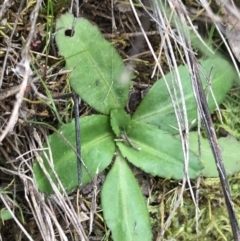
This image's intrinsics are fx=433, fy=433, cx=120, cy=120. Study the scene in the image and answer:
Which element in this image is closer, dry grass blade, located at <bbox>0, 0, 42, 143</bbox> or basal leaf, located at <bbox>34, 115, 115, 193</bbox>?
dry grass blade, located at <bbox>0, 0, 42, 143</bbox>

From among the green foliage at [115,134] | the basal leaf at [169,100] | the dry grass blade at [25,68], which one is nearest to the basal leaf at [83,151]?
the green foliage at [115,134]

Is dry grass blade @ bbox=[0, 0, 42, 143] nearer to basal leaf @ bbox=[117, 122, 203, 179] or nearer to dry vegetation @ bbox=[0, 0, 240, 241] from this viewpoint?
dry vegetation @ bbox=[0, 0, 240, 241]

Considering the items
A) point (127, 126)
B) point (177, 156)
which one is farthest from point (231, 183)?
point (127, 126)

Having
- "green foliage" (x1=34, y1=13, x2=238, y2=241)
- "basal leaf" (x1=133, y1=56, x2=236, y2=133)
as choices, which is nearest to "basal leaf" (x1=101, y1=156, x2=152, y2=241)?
A: "green foliage" (x1=34, y1=13, x2=238, y2=241)

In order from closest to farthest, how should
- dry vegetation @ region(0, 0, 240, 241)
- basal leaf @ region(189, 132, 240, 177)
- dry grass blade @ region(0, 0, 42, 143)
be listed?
dry grass blade @ region(0, 0, 42, 143) → dry vegetation @ region(0, 0, 240, 241) → basal leaf @ region(189, 132, 240, 177)

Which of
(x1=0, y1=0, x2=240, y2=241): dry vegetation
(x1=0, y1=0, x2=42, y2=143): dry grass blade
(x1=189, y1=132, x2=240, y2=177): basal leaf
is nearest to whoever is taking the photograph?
(x1=0, y1=0, x2=42, y2=143): dry grass blade

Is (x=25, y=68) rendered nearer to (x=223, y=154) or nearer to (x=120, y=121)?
(x=120, y=121)

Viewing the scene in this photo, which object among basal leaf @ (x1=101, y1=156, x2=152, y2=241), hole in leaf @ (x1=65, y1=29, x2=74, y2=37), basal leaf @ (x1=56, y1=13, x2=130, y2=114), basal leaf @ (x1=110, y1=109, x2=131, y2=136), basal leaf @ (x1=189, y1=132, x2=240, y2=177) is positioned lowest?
basal leaf @ (x1=101, y1=156, x2=152, y2=241)
